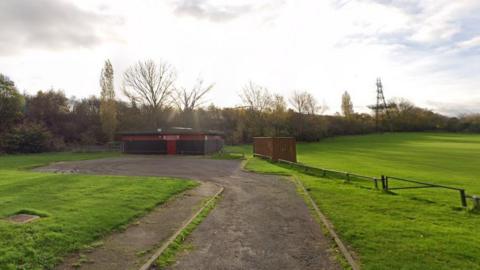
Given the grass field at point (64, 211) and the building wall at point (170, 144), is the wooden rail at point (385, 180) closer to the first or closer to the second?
the grass field at point (64, 211)

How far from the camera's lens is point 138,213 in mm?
7410

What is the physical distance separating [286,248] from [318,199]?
4.52 m

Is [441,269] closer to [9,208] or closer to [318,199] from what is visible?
[318,199]

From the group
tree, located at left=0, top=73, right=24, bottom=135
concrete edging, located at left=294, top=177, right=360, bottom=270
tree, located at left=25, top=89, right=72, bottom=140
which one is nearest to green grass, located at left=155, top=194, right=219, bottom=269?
concrete edging, located at left=294, top=177, right=360, bottom=270

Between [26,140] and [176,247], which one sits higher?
[26,140]

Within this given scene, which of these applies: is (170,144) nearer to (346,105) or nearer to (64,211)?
(64,211)

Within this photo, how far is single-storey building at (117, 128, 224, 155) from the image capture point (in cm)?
3338

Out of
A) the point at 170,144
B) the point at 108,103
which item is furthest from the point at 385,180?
the point at 108,103

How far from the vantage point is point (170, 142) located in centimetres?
3409

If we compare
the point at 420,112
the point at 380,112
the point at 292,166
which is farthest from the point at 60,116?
the point at 420,112

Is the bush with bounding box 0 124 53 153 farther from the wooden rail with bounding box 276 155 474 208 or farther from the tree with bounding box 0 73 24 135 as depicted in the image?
the wooden rail with bounding box 276 155 474 208

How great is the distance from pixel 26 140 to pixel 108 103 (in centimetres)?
1160

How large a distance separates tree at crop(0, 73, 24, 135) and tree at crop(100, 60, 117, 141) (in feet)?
42.0

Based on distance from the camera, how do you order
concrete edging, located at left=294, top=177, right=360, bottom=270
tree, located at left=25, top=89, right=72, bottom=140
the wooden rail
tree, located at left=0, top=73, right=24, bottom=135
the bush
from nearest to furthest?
1. concrete edging, located at left=294, top=177, right=360, bottom=270
2. the wooden rail
3. the bush
4. tree, located at left=0, top=73, right=24, bottom=135
5. tree, located at left=25, top=89, right=72, bottom=140
